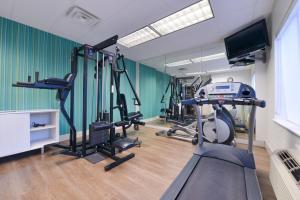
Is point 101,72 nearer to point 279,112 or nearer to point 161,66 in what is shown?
point 161,66

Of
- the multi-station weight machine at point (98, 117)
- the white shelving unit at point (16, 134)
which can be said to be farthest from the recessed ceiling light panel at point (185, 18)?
the white shelving unit at point (16, 134)

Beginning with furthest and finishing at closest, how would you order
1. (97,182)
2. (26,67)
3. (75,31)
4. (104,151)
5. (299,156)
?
(75,31) < (26,67) < (104,151) < (97,182) < (299,156)

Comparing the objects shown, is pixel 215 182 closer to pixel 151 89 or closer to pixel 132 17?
pixel 132 17

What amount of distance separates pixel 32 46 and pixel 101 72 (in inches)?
65.5

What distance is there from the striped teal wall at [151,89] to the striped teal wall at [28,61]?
2.56 m

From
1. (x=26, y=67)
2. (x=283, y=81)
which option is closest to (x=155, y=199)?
(x=283, y=81)

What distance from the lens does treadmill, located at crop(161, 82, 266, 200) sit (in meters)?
1.26

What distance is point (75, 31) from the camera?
3102 mm

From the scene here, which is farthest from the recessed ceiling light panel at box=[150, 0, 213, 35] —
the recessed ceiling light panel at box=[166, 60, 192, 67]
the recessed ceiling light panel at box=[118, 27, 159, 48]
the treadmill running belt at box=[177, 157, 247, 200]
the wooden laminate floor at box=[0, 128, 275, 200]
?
the wooden laminate floor at box=[0, 128, 275, 200]

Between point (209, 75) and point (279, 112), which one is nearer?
point (279, 112)

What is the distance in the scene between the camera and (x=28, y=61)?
9.37ft

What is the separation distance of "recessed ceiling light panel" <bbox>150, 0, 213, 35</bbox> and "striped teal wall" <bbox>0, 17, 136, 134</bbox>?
247 cm

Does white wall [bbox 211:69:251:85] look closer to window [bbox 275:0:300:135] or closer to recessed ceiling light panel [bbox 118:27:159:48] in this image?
window [bbox 275:0:300:135]

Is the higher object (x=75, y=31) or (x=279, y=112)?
(x=75, y=31)
